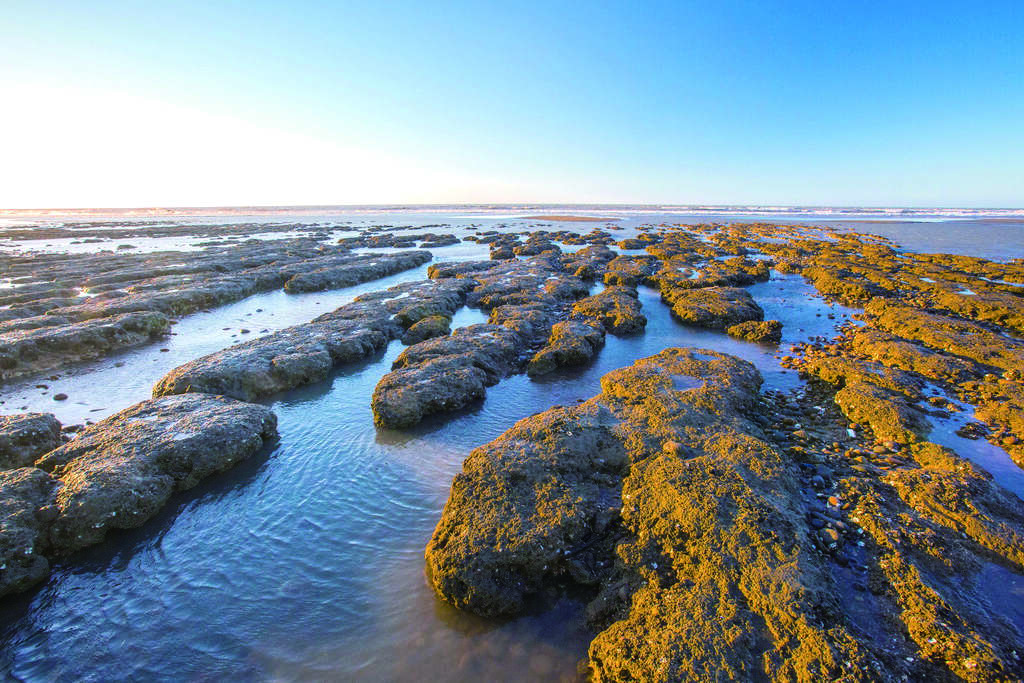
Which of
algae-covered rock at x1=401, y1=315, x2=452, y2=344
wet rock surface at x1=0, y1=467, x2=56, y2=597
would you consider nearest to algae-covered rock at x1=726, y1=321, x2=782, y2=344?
algae-covered rock at x1=401, y1=315, x2=452, y2=344

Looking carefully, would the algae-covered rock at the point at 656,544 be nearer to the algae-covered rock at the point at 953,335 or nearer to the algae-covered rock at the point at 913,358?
the algae-covered rock at the point at 913,358

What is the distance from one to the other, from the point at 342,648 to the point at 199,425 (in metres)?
9.45

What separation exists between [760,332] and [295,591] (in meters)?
25.1

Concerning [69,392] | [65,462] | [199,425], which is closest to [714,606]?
[199,425]

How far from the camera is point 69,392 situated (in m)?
17.9

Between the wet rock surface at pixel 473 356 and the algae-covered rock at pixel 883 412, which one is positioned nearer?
the algae-covered rock at pixel 883 412

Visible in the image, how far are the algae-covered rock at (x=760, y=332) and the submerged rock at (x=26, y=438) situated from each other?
1203 inches

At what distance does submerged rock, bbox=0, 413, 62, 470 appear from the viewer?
478 inches

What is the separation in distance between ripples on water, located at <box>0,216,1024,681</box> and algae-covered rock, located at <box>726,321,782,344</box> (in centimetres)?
1697

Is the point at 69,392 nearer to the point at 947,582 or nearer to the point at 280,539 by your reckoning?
the point at 280,539

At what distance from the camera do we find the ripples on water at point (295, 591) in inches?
288

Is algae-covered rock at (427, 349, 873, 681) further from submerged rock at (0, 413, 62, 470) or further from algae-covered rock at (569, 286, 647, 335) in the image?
submerged rock at (0, 413, 62, 470)

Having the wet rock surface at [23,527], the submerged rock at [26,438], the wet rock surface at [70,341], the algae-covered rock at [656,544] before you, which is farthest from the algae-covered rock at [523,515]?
the wet rock surface at [70,341]

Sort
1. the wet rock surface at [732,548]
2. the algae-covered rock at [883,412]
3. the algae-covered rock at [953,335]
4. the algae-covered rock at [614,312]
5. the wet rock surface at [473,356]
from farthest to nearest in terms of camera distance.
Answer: the algae-covered rock at [614,312], the algae-covered rock at [953,335], the wet rock surface at [473,356], the algae-covered rock at [883,412], the wet rock surface at [732,548]
